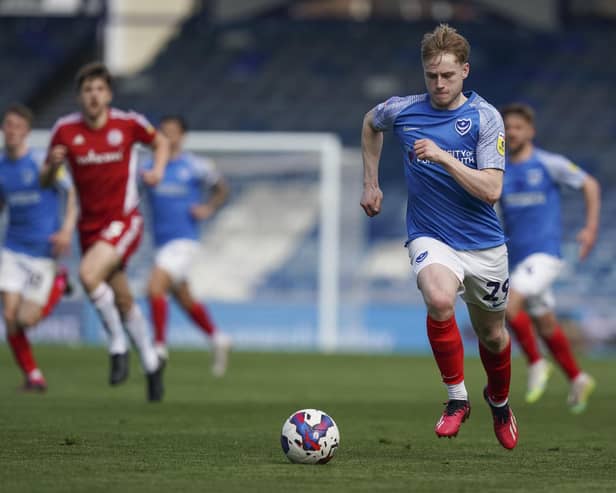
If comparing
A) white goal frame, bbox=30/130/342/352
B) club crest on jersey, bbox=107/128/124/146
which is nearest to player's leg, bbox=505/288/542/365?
club crest on jersey, bbox=107/128/124/146

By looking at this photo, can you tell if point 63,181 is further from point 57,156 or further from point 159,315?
point 159,315

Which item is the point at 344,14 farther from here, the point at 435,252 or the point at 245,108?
the point at 435,252

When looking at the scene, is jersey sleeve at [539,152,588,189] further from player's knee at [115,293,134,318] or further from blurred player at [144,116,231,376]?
blurred player at [144,116,231,376]

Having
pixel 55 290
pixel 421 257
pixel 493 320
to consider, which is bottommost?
pixel 55 290

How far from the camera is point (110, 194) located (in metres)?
9.97

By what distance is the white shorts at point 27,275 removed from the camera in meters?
11.5

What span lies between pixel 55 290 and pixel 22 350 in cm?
76

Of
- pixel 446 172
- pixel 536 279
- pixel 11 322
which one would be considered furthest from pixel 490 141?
pixel 11 322

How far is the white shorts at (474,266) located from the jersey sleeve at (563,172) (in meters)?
4.17

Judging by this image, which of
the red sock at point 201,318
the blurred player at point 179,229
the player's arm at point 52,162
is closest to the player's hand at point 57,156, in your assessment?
the player's arm at point 52,162

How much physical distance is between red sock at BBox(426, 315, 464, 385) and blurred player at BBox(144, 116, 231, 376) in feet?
24.6

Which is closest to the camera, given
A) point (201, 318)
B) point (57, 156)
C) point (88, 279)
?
point (57, 156)

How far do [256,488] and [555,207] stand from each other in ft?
21.3

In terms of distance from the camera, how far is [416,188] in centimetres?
691
